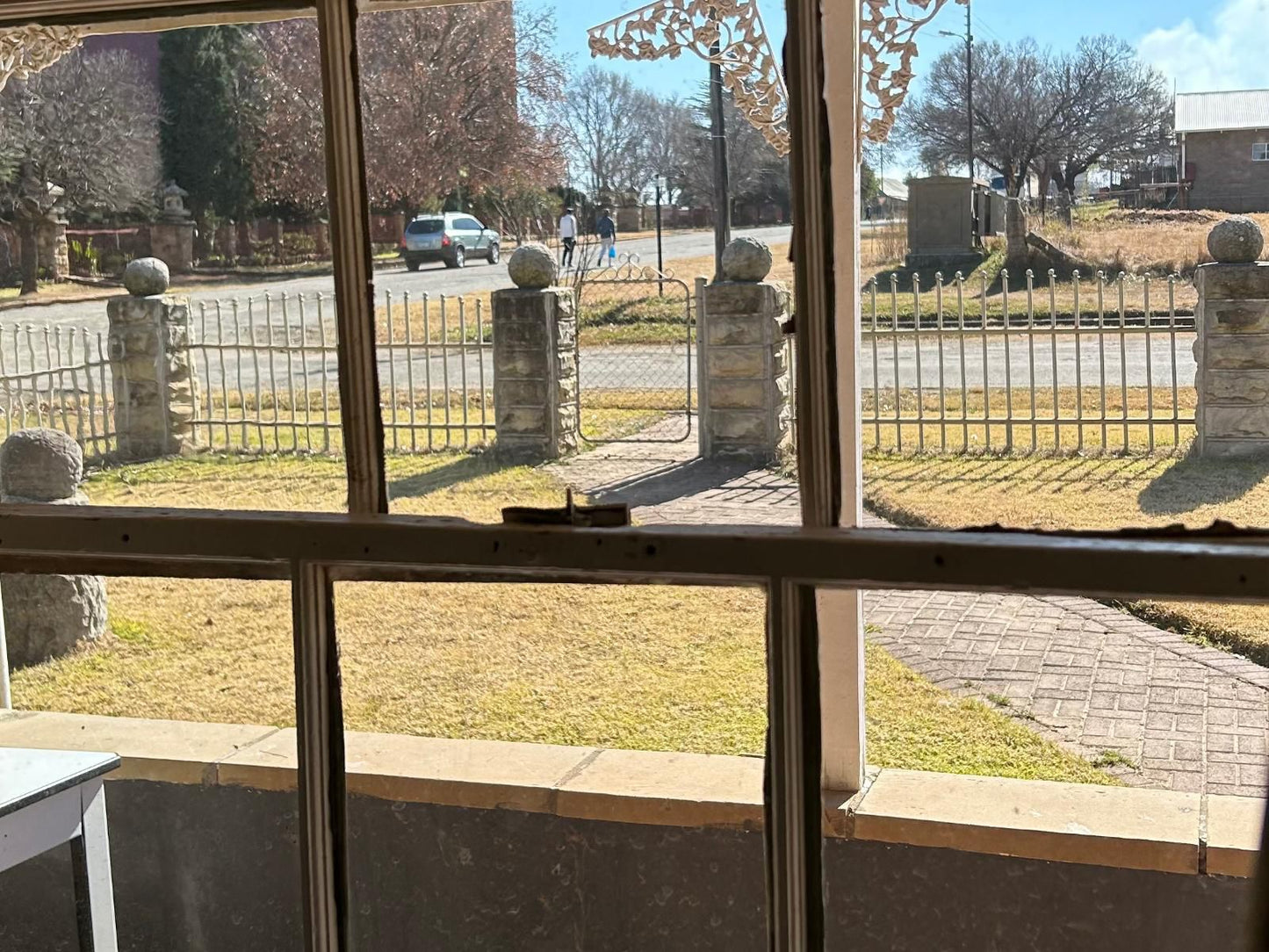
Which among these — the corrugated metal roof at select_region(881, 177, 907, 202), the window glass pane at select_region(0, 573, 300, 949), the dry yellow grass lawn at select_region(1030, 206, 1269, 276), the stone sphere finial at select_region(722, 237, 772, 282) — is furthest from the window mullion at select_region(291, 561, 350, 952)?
the stone sphere finial at select_region(722, 237, 772, 282)

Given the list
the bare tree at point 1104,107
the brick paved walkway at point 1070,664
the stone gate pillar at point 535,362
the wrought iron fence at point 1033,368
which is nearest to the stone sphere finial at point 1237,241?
the wrought iron fence at point 1033,368

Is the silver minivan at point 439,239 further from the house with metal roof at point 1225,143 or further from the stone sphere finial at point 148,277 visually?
the stone sphere finial at point 148,277

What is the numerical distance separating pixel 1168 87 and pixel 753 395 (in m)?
2.56

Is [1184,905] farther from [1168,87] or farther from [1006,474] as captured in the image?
[1006,474]

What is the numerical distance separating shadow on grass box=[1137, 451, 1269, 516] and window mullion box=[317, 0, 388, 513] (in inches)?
174

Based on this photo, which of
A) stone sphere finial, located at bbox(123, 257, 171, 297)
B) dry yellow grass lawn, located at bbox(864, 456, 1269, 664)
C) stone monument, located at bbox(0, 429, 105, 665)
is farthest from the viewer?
stone sphere finial, located at bbox(123, 257, 171, 297)

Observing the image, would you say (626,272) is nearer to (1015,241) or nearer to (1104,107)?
(1015,241)

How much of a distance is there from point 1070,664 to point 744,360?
6.36 feet

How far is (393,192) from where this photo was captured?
152 cm

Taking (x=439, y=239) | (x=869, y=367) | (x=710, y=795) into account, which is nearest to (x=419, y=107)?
(x=439, y=239)

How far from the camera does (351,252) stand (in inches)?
22.2

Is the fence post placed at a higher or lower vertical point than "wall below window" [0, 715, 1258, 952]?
higher

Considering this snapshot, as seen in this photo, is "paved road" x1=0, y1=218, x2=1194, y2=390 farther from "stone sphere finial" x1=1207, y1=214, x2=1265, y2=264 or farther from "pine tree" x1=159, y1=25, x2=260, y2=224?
"pine tree" x1=159, y1=25, x2=260, y2=224

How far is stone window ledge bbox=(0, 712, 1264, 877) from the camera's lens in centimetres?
218
